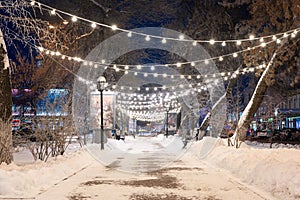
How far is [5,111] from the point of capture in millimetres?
12453

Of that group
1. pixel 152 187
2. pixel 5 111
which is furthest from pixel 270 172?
pixel 5 111

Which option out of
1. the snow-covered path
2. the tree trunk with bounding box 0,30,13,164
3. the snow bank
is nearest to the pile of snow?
the snow-covered path

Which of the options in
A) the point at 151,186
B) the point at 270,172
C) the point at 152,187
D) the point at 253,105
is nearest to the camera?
the point at 270,172

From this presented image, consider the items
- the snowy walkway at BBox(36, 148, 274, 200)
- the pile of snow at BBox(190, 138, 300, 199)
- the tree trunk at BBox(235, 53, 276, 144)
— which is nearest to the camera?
the pile of snow at BBox(190, 138, 300, 199)

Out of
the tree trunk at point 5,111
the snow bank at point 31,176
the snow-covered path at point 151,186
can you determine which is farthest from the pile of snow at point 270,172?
the tree trunk at point 5,111

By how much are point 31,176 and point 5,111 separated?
2.88 meters

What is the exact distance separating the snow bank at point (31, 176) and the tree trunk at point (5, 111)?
1.52 feet

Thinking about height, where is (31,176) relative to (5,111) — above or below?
below

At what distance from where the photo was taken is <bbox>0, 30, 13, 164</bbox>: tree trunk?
11.6 m

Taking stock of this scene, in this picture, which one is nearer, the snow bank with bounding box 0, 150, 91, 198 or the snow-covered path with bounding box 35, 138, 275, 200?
the snow bank with bounding box 0, 150, 91, 198

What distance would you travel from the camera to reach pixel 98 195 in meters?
9.55

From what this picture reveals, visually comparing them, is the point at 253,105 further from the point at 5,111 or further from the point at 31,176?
the point at 31,176

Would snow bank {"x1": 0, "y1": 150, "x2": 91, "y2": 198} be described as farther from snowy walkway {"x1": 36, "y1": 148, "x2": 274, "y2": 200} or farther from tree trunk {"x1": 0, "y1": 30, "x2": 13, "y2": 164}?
tree trunk {"x1": 0, "y1": 30, "x2": 13, "y2": 164}

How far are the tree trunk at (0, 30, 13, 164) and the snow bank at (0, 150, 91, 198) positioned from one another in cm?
46
